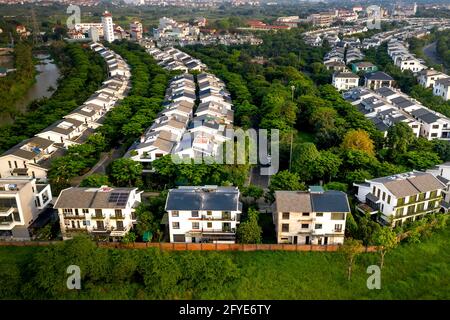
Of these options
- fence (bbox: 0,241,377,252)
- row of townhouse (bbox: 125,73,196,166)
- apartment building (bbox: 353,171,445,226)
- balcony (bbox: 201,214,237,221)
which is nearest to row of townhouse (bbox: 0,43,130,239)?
fence (bbox: 0,241,377,252)

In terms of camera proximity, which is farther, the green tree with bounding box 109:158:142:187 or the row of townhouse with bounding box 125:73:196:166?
the row of townhouse with bounding box 125:73:196:166

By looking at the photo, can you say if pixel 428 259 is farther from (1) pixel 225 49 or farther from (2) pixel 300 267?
(1) pixel 225 49

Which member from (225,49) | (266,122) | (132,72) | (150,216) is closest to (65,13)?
(225,49)

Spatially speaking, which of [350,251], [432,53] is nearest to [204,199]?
[350,251]

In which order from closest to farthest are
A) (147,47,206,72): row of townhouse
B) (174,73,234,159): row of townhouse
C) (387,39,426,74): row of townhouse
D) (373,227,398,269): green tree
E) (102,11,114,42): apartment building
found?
(373,227,398,269): green tree < (174,73,234,159): row of townhouse < (387,39,426,74): row of townhouse < (147,47,206,72): row of townhouse < (102,11,114,42): apartment building

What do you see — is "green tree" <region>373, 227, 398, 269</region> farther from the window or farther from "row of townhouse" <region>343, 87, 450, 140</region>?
"row of townhouse" <region>343, 87, 450, 140</region>

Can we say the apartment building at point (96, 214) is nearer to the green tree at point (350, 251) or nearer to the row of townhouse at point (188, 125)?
the row of townhouse at point (188, 125)

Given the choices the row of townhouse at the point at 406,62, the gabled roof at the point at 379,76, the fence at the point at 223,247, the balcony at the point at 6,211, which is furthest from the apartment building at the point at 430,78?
the balcony at the point at 6,211
